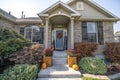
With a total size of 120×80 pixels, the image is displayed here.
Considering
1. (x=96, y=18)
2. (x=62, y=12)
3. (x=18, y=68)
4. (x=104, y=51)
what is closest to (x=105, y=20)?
(x=96, y=18)

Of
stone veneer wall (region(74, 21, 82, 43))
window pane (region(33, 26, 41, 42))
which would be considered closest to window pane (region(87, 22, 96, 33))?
stone veneer wall (region(74, 21, 82, 43))

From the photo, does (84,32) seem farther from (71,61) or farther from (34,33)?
(34,33)

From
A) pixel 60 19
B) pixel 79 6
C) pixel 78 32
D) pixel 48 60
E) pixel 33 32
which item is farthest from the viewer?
pixel 33 32

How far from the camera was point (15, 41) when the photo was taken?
7156 mm

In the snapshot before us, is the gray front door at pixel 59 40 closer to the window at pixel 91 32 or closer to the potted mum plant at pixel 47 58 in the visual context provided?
the window at pixel 91 32

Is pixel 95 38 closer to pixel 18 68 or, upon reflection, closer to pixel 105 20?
pixel 105 20

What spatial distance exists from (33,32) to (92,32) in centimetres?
620

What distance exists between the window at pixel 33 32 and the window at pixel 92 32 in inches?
181

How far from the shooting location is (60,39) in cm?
1352

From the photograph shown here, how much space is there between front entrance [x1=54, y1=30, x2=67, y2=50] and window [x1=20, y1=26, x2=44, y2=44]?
1870 millimetres

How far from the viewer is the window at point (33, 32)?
1256 cm

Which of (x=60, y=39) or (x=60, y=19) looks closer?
(x=60, y=19)

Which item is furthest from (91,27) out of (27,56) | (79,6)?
(27,56)

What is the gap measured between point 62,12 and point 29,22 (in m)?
4.40
